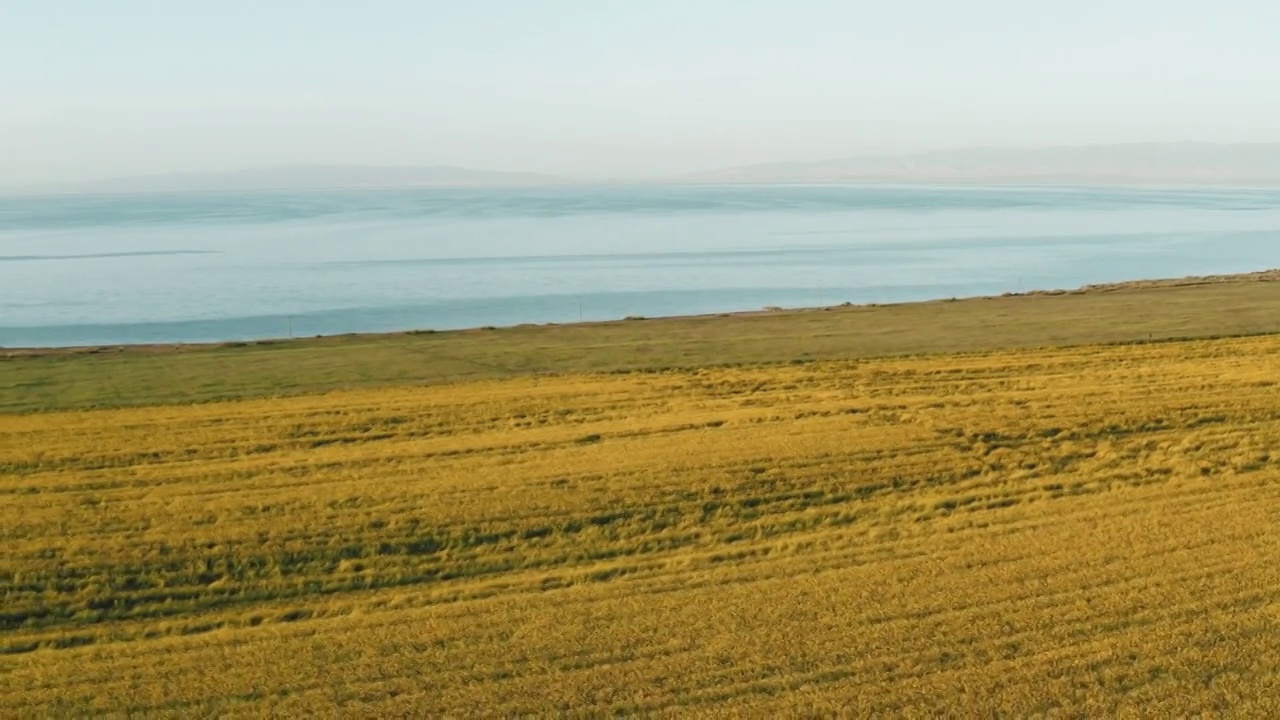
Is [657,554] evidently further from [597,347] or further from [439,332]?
[439,332]

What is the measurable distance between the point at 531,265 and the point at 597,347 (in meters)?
40.5

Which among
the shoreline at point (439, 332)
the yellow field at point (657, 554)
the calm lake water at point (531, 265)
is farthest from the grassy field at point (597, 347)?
the calm lake water at point (531, 265)

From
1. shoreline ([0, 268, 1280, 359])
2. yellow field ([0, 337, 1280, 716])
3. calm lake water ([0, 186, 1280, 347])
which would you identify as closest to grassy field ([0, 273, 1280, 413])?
shoreline ([0, 268, 1280, 359])

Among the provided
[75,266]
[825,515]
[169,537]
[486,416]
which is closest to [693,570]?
[825,515]

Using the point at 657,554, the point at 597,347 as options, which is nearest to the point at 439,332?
the point at 597,347

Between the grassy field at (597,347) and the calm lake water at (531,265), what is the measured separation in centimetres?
1090

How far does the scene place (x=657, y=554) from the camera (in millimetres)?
14562

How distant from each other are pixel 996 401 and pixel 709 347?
35.1 feet

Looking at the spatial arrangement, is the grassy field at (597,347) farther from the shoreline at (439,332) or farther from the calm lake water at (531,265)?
the calm lake water at (531,265)

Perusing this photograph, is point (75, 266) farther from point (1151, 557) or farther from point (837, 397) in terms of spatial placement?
point (1151, 557)

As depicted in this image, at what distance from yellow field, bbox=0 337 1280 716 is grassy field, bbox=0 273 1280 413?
3.55 metres

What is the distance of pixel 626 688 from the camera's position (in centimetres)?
1018

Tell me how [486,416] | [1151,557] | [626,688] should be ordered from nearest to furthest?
[626,688] < [1151,557] < [486,416]

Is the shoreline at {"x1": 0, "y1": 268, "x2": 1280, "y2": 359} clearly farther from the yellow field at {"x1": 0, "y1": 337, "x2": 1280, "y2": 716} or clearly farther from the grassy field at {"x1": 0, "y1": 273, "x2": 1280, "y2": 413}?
the yellow field at {"x1": 0, "y1": 337, "x2": 1280, "y2": 716}
